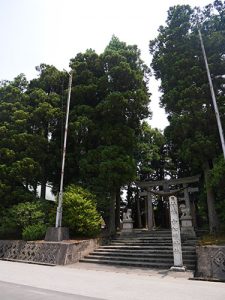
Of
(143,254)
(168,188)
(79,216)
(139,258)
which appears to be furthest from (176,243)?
(168,188)

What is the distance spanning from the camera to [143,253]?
11.9m

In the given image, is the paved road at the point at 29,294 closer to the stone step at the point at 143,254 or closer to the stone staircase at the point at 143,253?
the stone staircase at the point at 143,253

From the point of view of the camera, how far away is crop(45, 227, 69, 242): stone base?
41.1ft

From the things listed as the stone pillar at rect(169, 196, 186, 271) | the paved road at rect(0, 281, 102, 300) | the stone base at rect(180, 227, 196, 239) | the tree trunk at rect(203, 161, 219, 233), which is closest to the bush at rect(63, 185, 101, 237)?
the stone base at rect(180, 227, 196, 239)

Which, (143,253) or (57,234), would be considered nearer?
(143,253)

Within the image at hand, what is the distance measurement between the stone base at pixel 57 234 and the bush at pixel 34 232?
2.41 ft

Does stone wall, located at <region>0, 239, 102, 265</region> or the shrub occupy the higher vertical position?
the shrub

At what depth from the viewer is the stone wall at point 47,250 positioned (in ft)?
38.1

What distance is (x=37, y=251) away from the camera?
12445 millimetres

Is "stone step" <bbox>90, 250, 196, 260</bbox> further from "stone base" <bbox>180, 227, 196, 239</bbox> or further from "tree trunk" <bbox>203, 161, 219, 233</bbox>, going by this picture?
"tree trunk" <bbox>203, 161, 219, 233</bbox>

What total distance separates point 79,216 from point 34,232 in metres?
2.44

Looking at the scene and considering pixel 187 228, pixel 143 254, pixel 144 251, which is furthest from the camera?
pixel 187 228

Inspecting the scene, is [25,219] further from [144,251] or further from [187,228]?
[187,228]

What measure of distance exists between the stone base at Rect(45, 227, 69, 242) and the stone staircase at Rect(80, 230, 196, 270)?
55.2 inches
